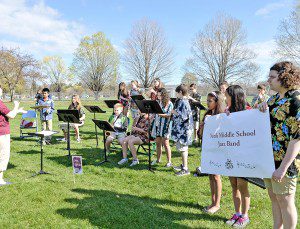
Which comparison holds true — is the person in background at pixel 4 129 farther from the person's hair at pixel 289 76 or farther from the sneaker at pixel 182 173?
the person's hair at pixel 289 76

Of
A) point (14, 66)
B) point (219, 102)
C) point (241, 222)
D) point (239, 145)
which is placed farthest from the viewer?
point (14, 66)

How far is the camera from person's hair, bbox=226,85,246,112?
383 centimetres

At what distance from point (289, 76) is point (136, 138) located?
5410 mm

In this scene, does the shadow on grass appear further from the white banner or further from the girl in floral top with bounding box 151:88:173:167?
the girl in floral top with bounding box 151:88:173:167

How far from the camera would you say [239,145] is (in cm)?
341

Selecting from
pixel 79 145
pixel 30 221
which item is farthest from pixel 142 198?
pixel 79 145

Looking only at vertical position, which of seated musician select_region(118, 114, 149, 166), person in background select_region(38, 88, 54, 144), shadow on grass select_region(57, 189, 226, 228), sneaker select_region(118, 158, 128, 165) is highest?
person in background select_region(38, 88, 54, 144)

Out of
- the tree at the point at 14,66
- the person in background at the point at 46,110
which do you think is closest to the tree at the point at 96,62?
the tree at the point at 14,66

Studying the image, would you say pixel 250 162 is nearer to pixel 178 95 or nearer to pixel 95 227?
pixel 95 227

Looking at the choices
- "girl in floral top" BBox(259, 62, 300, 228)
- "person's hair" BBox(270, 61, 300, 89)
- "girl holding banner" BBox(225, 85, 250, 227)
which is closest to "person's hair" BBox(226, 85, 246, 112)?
"girl holding banner" BBox(225, 85, 250, 227)

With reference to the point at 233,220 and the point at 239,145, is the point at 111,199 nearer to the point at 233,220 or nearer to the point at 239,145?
the point at 233,220

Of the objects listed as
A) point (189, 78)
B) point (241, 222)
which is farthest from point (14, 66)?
point (241, 222)

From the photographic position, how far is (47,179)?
638 centimetres

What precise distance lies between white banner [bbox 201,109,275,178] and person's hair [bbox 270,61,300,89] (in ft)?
1.27
